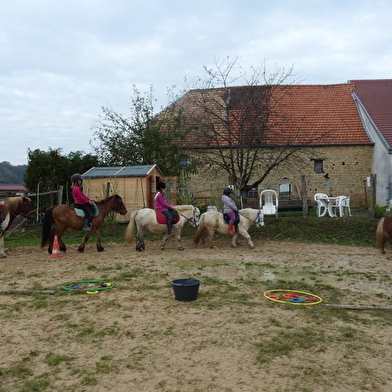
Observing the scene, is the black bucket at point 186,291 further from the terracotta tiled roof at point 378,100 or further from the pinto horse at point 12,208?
the terracotta tiled roof at point 378,100

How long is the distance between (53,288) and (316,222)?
32.0ft

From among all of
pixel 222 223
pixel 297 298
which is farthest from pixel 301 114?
pixel 297 298

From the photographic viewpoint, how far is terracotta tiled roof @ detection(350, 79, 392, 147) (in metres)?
21.7

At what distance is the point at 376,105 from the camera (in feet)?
76.8

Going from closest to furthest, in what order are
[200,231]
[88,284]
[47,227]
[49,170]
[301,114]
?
[88,284] → [47,227] → [200,231] → [49,170] → [301,114]

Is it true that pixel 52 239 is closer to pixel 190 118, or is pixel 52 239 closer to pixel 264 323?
pixel 264 323

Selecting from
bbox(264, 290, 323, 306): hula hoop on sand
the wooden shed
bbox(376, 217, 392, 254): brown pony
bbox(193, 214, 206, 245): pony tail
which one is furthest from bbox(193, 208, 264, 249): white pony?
bbox(264, 290, 323, 306): hula hoop on sand

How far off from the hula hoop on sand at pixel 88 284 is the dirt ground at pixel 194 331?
10cm

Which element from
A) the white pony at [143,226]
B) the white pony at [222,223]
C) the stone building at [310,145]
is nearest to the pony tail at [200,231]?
the white pony at [222,223]

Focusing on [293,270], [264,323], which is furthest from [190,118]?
[264,323]

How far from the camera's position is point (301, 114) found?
23.9 metres

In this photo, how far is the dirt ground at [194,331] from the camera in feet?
11.5

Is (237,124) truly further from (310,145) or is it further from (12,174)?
(12,174)

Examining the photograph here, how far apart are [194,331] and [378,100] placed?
77.1 feet
